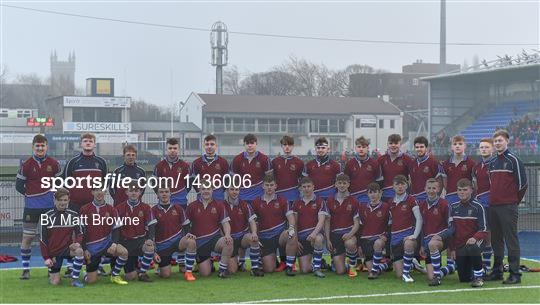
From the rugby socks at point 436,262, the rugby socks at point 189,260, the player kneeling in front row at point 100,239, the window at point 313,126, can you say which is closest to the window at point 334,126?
the window at point 313,126

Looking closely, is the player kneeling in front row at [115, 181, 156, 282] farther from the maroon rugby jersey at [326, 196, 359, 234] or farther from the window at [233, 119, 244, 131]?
the window at [233, 119, 244, 131]

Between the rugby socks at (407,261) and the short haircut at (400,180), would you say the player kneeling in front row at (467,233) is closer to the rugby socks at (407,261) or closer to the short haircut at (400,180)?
the rugby socks at (407,261)

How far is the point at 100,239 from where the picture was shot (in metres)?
8.48

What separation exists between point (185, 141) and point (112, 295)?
89.7 ft

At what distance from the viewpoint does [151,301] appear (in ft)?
24.2

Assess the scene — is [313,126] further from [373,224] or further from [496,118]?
[373,224]

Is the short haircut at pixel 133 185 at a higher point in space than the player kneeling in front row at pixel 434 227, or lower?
higher

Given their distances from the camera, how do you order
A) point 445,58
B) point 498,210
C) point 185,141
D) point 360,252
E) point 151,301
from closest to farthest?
point 151,301 → point 498,210 → point 360,252 → point 445,58 → point 185,141

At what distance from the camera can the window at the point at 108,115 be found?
43719 mm

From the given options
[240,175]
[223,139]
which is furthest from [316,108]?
[240,175]

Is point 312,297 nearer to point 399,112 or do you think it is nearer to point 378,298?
point 378,298

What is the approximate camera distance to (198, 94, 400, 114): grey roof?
31.7m

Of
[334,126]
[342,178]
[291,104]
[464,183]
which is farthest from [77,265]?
[334,126]

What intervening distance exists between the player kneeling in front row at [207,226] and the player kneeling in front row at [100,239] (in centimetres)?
92
